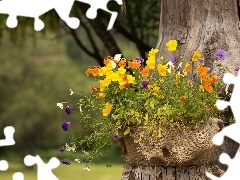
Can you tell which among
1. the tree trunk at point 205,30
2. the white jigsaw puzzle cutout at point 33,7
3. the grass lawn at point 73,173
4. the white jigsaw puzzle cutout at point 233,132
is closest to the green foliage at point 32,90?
the grass lawn at point 73,173

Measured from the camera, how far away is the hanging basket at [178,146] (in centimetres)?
374

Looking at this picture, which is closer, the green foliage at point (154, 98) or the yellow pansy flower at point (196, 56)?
the green foliage at point (154, 98)

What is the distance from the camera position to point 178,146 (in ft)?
12.3

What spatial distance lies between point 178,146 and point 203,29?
0.89 meters

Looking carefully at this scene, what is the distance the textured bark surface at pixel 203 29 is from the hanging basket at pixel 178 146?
0.55 meters

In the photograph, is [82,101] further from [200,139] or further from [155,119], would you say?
[200,139]

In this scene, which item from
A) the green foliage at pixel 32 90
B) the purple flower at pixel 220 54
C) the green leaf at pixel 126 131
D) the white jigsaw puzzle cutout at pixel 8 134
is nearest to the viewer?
the white jigsaw puzzle cutout at pixel 8 134

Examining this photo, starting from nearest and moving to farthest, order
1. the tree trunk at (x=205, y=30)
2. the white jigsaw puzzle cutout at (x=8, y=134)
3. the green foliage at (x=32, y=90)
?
the white jigsaw puzzle cutout at (x=8, y=134) < the tree trunk at (x=205, y=30) < the green foliage at (x=32, y=90)

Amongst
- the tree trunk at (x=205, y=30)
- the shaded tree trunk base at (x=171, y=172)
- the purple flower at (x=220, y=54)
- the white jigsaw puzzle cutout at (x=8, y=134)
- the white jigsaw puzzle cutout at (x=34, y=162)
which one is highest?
the tree trunk at (x=205, y=30)

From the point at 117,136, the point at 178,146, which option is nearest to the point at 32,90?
the point at 117,136

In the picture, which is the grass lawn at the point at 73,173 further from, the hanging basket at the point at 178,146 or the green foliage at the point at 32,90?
the hanging basket at the point at 178,146

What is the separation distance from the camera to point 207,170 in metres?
3.95

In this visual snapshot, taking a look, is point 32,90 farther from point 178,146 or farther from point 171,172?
point 178,146

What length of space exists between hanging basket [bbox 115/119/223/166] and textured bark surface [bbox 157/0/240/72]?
1.81ft
